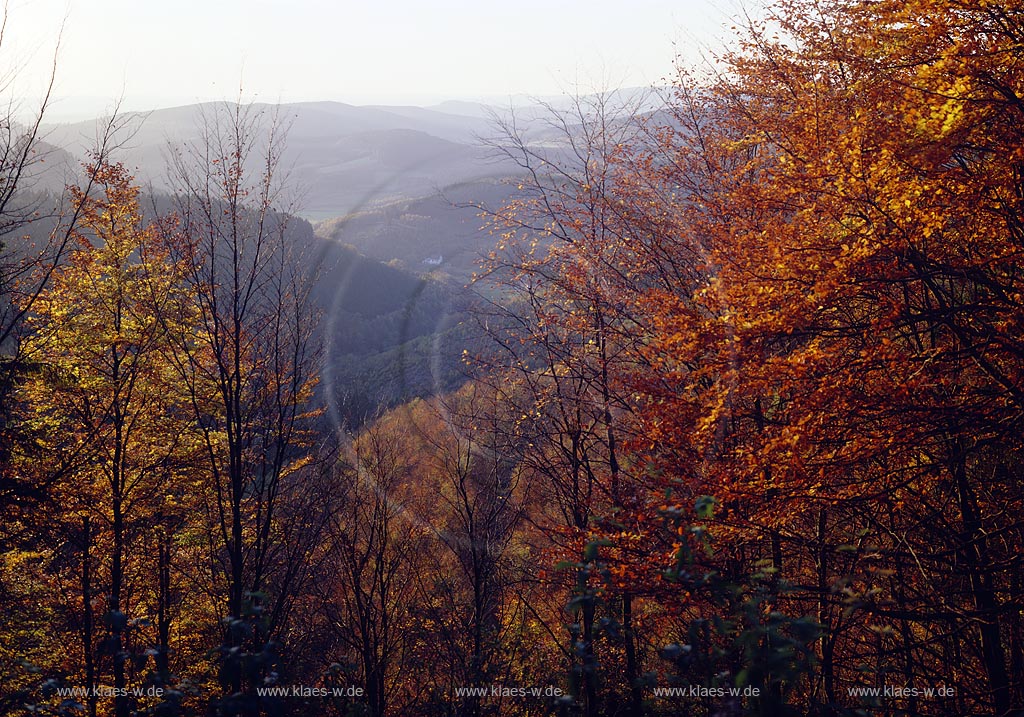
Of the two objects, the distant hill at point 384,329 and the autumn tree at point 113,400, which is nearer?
the autumn tree at point 113,400

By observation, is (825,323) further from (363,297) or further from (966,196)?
(363,297)

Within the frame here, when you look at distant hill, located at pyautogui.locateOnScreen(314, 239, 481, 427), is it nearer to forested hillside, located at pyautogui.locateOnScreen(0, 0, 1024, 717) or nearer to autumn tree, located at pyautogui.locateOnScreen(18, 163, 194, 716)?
autumn tree, located at pyautogui.locateOnScreen(18, 163, 194, 716)

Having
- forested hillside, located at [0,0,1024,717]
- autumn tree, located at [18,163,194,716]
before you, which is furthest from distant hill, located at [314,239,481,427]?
forested hillside, located at [0,0,1024,717]

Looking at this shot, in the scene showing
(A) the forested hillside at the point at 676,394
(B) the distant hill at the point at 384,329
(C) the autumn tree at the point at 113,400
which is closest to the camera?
(A) the forested hillside at the point at 676,394

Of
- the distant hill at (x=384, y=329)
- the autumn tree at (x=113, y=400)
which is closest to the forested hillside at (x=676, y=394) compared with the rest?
the autumn tree at (x=113, y=400)

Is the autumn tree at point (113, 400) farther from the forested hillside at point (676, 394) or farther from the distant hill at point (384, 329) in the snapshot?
the distant hill at point (384, 329)

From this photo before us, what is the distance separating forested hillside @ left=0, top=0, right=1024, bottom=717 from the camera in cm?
591

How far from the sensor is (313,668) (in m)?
13.9

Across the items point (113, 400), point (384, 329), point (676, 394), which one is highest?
point (384, 329)

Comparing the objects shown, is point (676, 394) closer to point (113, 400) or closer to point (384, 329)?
point (113, 400)

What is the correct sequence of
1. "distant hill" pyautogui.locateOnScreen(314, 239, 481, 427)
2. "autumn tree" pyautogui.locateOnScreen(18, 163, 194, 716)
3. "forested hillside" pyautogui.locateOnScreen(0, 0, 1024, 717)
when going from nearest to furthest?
"forested hillside" pyautogui.locateOnScreen(0, 0, 1024, 717)
"autumn tree" pyautogui.locateOnScreen(18, 163, 194, 716)
"distant hill" pyautogui.locateOnScreen(314, 239, 481, 427)

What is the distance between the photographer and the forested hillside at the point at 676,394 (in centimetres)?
591

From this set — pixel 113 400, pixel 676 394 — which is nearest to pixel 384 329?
pixel 113 400

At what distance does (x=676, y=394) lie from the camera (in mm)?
8648
